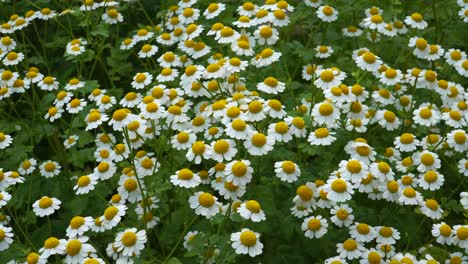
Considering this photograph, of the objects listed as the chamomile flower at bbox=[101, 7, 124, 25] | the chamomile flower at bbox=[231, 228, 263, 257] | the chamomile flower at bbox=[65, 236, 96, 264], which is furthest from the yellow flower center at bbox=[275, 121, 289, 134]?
the chamomile flower at bbox=[101, 7, 124, 25]

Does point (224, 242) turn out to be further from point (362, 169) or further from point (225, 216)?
point (362, 169)

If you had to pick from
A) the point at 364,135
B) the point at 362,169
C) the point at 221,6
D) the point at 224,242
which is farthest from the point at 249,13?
the point at 224,242

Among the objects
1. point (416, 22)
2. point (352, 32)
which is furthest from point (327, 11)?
point (416, 22)

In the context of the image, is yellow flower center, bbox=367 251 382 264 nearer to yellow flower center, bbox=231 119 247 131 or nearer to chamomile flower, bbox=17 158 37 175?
yellow flower center, bbox=231 119 247 131

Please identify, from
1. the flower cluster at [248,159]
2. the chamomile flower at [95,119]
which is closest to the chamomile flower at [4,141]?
the flower cluster at [248,159]

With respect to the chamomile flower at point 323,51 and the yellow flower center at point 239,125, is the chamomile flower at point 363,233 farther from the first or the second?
the chamomile flower at point 323,51
